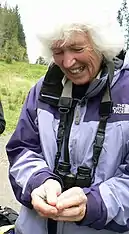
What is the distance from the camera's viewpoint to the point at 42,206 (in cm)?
166

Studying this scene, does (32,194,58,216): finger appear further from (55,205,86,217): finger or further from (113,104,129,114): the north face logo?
(113,104,129,114): the north face logo

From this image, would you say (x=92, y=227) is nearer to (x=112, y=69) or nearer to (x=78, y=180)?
(x=78, y=180)

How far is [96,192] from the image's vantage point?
1.73 meters

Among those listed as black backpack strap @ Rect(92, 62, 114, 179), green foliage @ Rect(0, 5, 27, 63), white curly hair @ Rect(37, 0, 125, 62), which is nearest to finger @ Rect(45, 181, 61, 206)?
black backpack strap @ Rect(92, 62, 114, 179)

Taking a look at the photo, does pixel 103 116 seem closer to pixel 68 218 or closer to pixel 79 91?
pixel 79 91

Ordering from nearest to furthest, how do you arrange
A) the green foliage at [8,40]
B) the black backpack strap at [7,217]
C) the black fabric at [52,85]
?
the black fabric at [52,85] → the black backpack strap at [7,217] → the green foliage at [8,40]

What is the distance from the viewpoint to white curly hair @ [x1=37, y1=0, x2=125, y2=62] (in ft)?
5.77

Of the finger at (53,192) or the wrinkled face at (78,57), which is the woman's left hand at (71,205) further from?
the wrinkled face at (78,57)

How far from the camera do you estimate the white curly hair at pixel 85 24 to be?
5.77ft

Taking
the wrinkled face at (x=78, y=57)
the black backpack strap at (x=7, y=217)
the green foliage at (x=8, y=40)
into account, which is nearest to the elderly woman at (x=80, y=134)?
the wrinkled face at (x=78, y=57)

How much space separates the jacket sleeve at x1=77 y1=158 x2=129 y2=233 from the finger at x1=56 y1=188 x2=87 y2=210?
0.04 metres

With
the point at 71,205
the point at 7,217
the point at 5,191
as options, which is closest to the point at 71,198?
the point at 71,205

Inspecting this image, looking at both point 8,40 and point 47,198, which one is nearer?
point 47,198

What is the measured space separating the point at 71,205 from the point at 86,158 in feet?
0.69
